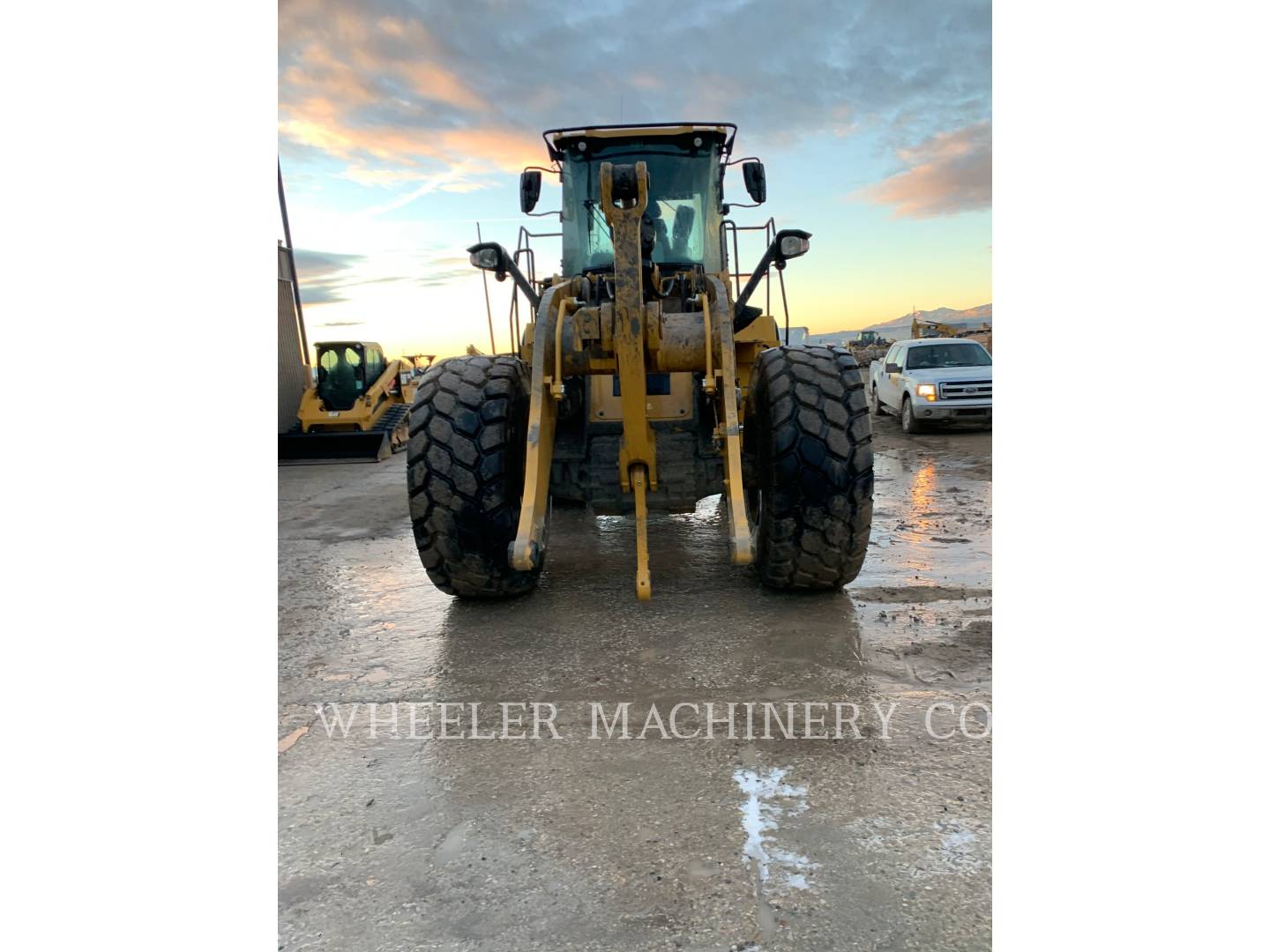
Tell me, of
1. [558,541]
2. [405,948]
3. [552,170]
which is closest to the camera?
[405,948]

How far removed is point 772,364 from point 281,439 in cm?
1067

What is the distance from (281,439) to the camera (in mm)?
13047

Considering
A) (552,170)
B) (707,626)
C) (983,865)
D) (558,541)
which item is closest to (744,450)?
(707,626)

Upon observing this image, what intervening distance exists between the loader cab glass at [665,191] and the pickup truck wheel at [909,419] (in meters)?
8.51

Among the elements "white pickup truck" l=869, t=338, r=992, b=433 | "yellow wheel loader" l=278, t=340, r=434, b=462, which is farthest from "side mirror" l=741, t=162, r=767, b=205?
"yellow wheel loader" l=278, t=340, r=434, b=462

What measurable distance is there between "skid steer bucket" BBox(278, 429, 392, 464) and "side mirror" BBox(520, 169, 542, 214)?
809 centimetres

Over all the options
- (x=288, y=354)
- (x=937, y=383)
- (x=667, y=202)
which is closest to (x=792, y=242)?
(x=667, y=202)

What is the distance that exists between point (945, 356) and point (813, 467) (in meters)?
10.6

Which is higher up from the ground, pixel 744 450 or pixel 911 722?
pixel 744 450

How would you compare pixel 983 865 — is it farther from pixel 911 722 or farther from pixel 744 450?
pixel 744 450

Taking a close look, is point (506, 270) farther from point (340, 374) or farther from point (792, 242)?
point (340, 374)

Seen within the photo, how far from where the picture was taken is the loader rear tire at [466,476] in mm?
4375

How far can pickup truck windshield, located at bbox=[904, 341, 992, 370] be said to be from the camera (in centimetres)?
1347

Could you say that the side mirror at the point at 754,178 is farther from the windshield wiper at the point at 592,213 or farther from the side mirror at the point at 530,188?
the side mirror at the point at 530,188
